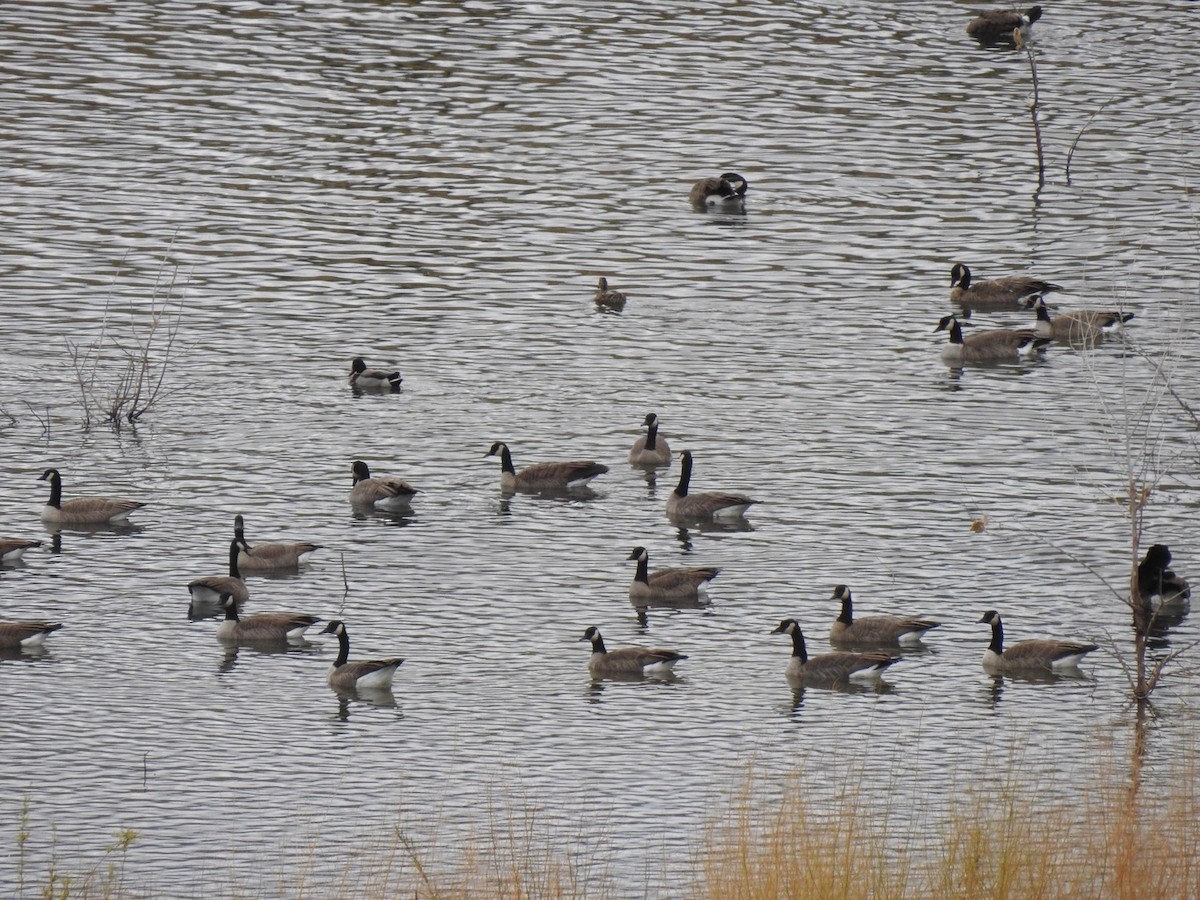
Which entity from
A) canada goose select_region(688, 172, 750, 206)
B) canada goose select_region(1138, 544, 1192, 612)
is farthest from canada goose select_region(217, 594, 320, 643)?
canada goose select_region(688, 172, 750, 206)

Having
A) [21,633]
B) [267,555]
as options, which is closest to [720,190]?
[267,555]

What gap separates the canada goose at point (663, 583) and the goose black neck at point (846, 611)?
226 centimetres

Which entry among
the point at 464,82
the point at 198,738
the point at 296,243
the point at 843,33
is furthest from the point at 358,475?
the point at 843,33

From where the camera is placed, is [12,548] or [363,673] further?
[12,548]

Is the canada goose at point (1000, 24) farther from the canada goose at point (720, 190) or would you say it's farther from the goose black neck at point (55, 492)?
the goose black neck at point (55, 492)

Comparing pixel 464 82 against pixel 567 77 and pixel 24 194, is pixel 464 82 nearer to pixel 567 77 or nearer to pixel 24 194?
pixel 567 77

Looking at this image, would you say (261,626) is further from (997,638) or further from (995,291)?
(995,291)

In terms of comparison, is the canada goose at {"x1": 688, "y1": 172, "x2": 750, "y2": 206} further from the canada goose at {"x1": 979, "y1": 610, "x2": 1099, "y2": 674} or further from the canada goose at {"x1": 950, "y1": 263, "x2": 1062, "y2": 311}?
the canada goose at {"x1": 979, "y1": 610, "x2": 1099, "y2": 674}

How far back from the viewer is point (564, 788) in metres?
21.4

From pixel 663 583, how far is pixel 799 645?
9.42 feet

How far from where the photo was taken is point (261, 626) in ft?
85.1

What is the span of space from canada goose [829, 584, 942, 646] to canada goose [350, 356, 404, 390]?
12.3 m

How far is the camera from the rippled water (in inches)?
877

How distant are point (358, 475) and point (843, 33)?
36.3m
